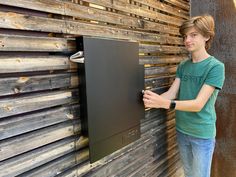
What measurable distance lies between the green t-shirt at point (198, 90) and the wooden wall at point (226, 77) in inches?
33.2

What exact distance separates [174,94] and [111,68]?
82 cm

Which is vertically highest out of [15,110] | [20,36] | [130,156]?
[20,36]

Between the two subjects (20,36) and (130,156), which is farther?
(130,156)

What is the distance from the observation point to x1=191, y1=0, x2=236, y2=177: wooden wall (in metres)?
2.41

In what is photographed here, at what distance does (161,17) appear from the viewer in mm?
1963

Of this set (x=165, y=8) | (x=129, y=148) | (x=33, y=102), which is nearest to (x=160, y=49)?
(x=165, y=8)

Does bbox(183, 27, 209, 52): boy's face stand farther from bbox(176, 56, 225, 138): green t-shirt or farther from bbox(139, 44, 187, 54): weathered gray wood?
bbox(139, 44, 187, 54): weathered gray wood

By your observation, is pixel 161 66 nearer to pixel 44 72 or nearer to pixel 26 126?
pixel 44 72

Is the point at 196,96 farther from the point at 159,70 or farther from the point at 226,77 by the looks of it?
the point at 226,77

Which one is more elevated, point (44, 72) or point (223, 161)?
point (44, 72)

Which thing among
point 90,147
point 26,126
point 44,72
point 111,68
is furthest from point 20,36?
point 90,147

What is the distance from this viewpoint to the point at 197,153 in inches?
70.2

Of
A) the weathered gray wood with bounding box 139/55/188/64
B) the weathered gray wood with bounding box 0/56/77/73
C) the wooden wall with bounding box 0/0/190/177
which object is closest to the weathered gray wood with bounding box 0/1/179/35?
the wooden wall with bounding box 0/0/190/177

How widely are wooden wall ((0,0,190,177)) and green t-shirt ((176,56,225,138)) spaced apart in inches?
15.7
